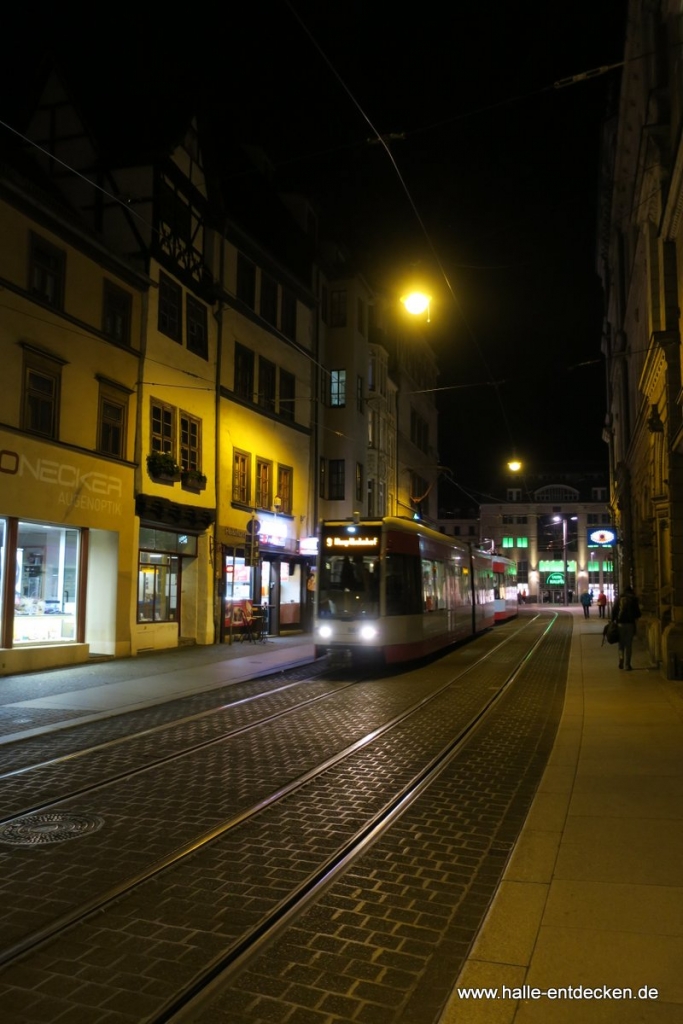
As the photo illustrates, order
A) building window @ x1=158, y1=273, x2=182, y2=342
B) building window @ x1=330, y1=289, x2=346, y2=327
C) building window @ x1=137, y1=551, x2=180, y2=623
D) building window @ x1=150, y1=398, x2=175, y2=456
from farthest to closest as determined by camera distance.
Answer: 1. building window @ x1=330, y1=289, x2=346, y2=327
2. building window @ x1=158, y1=273, x2=182, y2=342
3. building window @ x1=150, y1=398, x2=175, y2=456
4. building window @ x1=137, y1=551, x2=180, y2=623

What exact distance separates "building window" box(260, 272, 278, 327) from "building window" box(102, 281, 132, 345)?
339 inches

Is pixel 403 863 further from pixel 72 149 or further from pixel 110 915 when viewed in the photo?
pixel 72 149

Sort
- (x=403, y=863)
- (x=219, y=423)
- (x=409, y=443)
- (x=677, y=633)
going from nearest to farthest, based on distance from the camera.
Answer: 1. (x=403, y=863)
2. (x=677, y=633)
3. (x=219, y=423)
4. (x=409, y=443)

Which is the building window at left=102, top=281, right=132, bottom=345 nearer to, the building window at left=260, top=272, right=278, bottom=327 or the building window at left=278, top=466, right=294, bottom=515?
the building window at left=260, top=272, right=278, bottom=327

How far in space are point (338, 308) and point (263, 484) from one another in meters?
11.2

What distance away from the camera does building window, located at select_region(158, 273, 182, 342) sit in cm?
2236

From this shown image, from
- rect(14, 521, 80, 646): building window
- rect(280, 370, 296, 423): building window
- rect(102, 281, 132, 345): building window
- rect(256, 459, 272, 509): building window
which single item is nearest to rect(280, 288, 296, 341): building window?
rect(280, 370, 296, 423): building window

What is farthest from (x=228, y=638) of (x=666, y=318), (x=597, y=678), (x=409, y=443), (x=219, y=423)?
(x=409, y=443)

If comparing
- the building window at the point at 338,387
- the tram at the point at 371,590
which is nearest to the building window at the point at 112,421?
the tram at the point at 371,590

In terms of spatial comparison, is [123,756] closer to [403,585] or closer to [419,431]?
[403,585]

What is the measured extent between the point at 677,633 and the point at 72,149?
2028 centimetres

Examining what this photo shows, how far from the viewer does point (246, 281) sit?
90.6ft

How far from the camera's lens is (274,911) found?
4.79 meters

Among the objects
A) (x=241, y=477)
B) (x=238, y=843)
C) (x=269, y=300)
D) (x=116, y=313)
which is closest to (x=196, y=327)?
(x=116, y=313)
